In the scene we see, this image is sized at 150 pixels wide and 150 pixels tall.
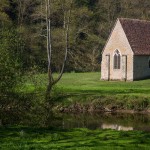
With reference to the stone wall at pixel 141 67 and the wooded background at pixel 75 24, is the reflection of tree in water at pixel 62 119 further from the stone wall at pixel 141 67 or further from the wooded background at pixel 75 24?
the wooded background at pixel 75 24

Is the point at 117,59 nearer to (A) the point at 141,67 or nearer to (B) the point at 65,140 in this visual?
(A) the point at 141,67

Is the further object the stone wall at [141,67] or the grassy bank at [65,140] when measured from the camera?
the stone wall at [141,67]

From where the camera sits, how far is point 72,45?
85.2 metres

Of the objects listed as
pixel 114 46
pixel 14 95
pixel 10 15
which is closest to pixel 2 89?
pixel 14 95

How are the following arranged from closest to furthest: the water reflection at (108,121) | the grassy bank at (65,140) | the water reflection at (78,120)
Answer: the grassy bank at (65,140) < the water reflection at (78,120) < the water reflection at (108,121)

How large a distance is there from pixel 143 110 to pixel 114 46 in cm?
2246

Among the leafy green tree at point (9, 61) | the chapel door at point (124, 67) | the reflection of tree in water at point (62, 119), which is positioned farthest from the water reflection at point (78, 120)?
the chapel door at point (124, 67)

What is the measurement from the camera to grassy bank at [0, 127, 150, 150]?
17984 mm

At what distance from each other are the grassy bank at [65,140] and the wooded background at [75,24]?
50852 mm

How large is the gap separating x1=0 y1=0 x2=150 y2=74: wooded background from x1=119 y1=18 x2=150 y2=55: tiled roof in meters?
15.2

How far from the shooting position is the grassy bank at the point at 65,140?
18.0 meters

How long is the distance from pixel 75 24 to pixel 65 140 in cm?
6639

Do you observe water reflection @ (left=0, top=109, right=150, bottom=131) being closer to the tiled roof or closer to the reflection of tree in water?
the reflection of tree in water

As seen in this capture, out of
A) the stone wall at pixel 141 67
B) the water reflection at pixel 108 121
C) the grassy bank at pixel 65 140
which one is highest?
the stone wall at pixel 141 67
